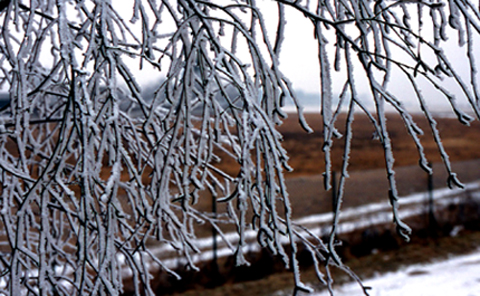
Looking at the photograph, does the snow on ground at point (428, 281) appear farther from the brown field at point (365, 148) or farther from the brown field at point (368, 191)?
the brown field at point (365, 148)

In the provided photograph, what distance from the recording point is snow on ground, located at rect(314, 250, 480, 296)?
702 centimetres

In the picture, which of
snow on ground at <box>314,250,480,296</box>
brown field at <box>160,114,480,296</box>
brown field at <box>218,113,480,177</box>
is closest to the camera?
snow on ground at <box>314,250,480,296</box>

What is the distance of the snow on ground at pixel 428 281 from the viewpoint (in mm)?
7017

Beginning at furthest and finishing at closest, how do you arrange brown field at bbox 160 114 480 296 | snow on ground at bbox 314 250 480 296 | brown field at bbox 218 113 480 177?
brown field at bbox 218 113 480 177, brown field at bbox 160 114 480 296, snow on ground at bbox 314 250 480 296

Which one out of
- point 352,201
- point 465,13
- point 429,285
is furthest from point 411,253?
point 465,13

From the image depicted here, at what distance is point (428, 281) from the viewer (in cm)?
747

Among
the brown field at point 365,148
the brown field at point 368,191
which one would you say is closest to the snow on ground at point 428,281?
the brown field at point 368,191

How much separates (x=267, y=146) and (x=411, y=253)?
8.29 metres

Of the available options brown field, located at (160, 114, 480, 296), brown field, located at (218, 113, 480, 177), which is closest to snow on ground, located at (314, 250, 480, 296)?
brown field, located at (160, 114, 480, 296)

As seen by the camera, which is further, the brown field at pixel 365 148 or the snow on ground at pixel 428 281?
the brown field at pixel 365 148

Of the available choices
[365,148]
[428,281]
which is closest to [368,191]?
[428,281]

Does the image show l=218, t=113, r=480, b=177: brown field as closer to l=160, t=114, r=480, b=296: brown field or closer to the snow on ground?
l=160, t=114, r=480, b=296: brown field

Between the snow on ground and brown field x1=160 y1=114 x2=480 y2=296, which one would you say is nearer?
the snow on ground

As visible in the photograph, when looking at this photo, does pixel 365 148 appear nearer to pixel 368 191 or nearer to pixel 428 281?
pixel 368 191
